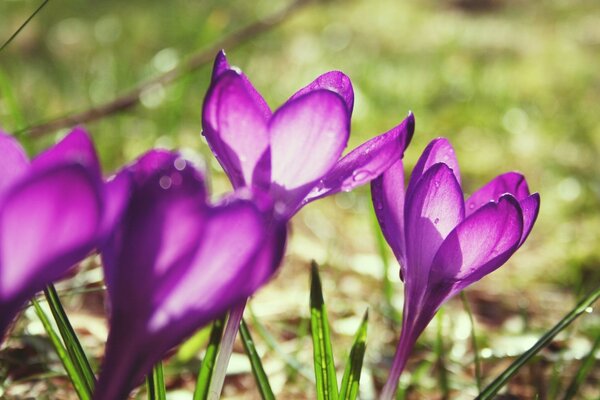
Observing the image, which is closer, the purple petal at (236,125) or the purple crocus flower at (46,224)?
the purple crocus flower at (46,224)

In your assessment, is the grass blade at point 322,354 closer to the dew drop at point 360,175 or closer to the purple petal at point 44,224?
the dew drop at point 360,175

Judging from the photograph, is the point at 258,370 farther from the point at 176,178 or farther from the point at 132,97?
the point at 132,97

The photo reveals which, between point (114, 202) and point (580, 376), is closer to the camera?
point (114, 202)

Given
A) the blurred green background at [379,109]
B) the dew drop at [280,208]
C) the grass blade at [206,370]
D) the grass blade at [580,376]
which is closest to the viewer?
the dew drop at [280,208]

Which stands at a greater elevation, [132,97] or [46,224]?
[132,97]

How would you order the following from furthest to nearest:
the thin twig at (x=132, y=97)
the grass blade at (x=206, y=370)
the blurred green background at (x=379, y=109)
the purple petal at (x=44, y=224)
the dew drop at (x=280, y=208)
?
the thin twig at (x=132, y=97) → the blurred green background at (x=379, y=109) → the grass blade at (x=206, y=370) → the dew drop at (x=280, y=208) → the purple petal at (x=44, y=224)

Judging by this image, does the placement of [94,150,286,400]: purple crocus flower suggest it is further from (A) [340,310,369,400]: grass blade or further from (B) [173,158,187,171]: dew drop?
(A) [340,310,369,400]: grass blade

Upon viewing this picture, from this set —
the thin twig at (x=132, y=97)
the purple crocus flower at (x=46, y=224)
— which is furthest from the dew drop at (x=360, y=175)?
the thin twig at (x=132, y=97)

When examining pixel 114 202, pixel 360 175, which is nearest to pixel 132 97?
pixel 360 175

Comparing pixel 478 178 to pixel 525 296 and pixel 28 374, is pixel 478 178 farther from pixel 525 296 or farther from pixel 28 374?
pixel 28 374
